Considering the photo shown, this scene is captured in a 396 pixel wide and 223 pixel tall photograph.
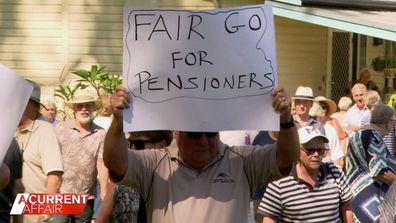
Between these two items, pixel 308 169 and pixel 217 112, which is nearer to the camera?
pixel 217 112

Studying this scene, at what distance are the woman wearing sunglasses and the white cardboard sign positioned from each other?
50.0 inches

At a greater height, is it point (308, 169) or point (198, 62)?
point (198, 62)

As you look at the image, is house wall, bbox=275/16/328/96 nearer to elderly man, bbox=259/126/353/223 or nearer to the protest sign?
elderly man, bbox=259/126/353/223

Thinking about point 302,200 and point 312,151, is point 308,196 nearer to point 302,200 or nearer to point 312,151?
point 302,200

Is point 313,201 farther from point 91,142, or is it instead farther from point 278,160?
point 91,142

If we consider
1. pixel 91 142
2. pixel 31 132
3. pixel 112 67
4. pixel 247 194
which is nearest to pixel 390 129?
pixel 91 142

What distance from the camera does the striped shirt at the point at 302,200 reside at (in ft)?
24.9

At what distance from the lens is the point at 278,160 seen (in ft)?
17.8

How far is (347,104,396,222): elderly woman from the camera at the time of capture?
30.6 feet

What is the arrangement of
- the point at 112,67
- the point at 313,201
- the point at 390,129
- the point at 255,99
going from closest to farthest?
the point at 255,99 < the point at 313,201 < the point at 390,129 < the point at 112,67

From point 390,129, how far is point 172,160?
5.28 m

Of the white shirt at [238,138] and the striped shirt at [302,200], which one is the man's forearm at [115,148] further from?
the white shirt at [238,138]

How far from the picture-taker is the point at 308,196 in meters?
7.61

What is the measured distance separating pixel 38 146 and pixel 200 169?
356cm
